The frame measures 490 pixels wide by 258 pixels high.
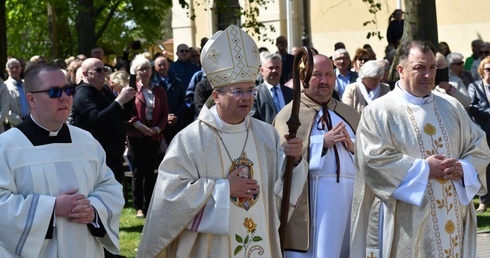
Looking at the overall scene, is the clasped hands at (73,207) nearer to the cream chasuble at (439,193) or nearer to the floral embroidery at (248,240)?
the floral embroidery at (248,240)

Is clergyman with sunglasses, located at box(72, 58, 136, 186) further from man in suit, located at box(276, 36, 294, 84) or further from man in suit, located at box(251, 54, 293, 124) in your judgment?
man in suit, located at box(276, 36, 294, 84)

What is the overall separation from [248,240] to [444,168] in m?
1.53

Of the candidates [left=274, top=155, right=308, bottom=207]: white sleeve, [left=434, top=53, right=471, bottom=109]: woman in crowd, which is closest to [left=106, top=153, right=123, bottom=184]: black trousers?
[left=434, top=53, right=471, bottom=109]: woman in crowd

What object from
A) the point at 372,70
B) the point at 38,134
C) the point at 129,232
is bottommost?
the point at 129,232

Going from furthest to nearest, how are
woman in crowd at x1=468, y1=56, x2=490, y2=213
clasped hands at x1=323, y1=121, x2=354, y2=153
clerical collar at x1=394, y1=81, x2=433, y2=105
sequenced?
woman in crowd at x1=468, y1=56, x2=490, y2=213 → clasped hands at x1=323, y1=121, x2=354, y2=153 → clerical collar at x1=394, y1=81, x2=433, y2=105

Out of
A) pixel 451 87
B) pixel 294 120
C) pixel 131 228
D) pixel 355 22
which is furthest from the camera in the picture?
pixel 355 22

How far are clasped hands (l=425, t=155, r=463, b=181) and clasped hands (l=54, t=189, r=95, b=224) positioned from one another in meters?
2.54

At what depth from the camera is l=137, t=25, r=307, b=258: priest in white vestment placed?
22.8 ft

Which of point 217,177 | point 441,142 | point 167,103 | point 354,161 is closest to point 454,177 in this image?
point 441,142

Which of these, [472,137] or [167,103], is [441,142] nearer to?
[472,137]

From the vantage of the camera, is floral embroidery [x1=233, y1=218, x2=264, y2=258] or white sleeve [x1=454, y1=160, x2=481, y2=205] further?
white sleeve [x1=454, y1=160, x2=481, y2=205]

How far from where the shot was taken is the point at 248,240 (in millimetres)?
7125

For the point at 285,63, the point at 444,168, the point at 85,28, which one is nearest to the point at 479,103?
the point at 285,63

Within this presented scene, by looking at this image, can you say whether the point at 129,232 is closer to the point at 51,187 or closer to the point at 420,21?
the point at 420,21
